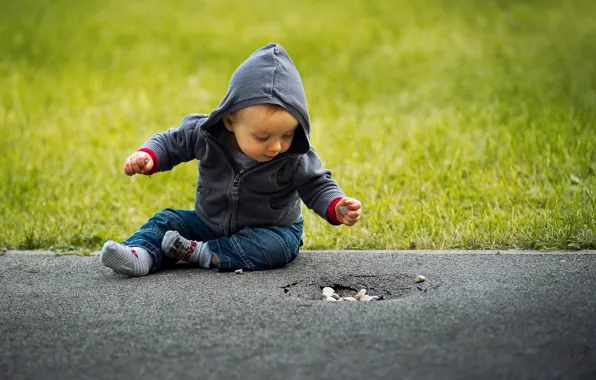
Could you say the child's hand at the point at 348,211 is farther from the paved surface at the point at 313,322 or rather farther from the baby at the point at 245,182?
the paved surface at the point at 313,322

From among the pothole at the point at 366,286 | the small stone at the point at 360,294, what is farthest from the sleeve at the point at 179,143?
→ the small stone at the point at 360,294

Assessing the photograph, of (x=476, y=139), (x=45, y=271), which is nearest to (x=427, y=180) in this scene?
(x=476, y=139)

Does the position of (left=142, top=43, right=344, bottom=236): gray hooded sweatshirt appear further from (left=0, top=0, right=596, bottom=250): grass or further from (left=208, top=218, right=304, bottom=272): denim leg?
(left=0, top=0, right=596, bottom=250): grass

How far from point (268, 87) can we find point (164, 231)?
2.59 feet

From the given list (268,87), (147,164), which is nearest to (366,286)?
(268,87)

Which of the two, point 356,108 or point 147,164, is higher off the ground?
point 356,108

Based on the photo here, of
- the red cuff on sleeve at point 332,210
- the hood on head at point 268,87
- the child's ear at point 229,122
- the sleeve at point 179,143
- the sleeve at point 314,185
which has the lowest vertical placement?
the red cuff on sleeve at point 332,210

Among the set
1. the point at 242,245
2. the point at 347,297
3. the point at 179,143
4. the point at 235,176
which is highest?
the point at 179,143

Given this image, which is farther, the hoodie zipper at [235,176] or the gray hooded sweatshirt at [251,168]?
the hoodie zipper at [235,176]

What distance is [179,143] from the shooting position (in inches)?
131

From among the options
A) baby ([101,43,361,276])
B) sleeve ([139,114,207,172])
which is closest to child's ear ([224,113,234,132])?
baby ([101,43,361,276])

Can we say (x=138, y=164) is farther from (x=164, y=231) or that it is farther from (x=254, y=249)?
(x=254, y=249)

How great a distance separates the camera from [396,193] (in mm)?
4406

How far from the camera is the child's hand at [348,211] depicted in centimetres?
300
